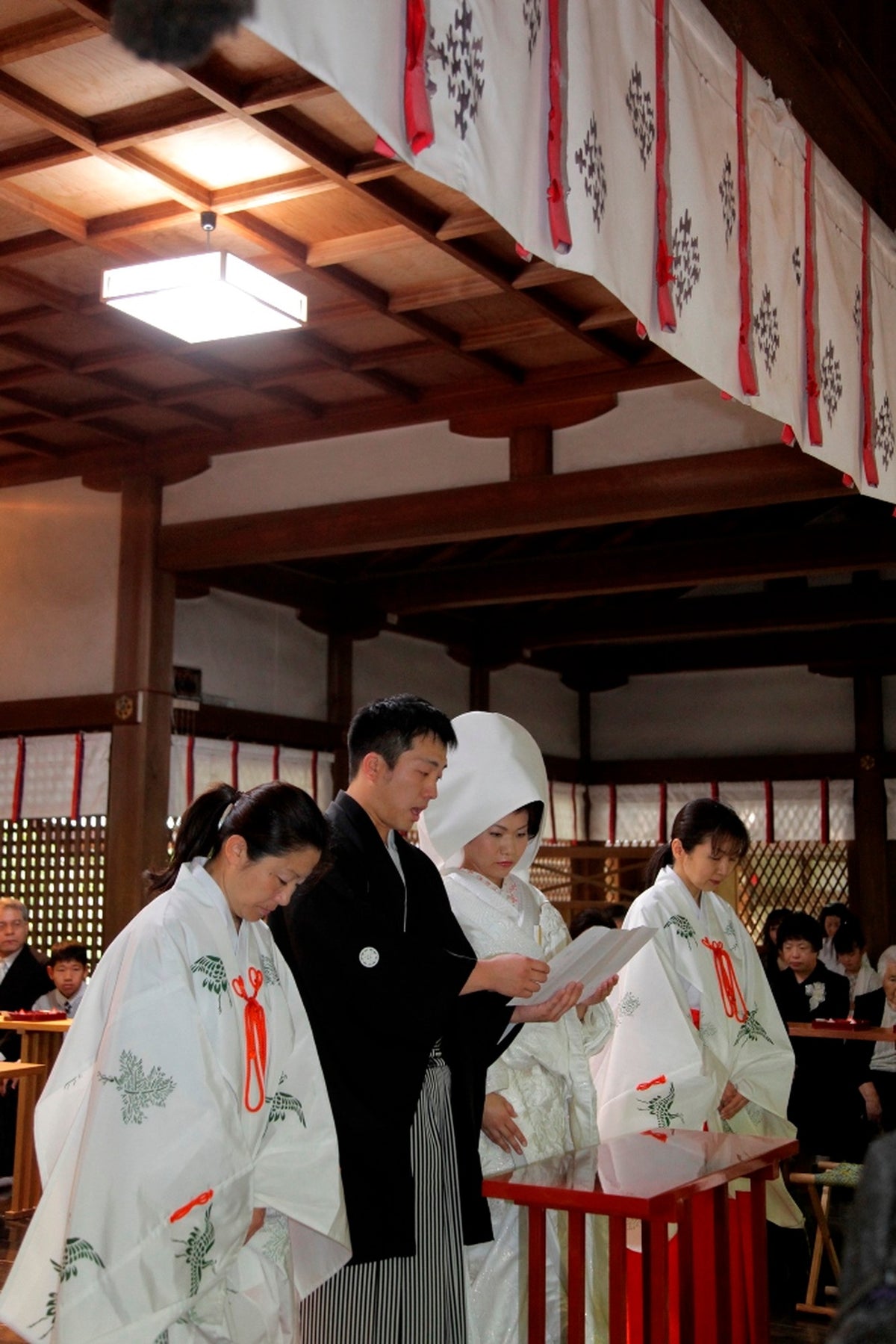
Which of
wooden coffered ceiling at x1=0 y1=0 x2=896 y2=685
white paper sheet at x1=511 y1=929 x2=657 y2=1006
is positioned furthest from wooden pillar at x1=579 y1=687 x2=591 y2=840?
white paper sheet at x1=511 y1=929 x2=657 y2=1006

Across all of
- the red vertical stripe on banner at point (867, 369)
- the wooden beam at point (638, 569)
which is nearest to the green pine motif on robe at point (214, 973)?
the red vertical stripe on banner at point (867, 369)

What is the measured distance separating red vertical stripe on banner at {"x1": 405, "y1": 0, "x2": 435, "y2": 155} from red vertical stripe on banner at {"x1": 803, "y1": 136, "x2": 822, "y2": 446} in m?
1.71

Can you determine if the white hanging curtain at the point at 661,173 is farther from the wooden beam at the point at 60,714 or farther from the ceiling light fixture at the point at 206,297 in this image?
the wooden beam at the point at 60,714

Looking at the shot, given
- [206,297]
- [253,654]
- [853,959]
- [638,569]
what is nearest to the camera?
[206,297]

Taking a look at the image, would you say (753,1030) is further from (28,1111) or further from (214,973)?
(28,1111)

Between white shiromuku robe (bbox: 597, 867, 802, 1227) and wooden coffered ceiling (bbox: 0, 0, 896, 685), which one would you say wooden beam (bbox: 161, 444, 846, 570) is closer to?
wooden coffered ceiling (bbox: 0, 0, 896, 685)

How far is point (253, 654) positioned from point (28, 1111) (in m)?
4.13

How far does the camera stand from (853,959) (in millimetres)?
8695

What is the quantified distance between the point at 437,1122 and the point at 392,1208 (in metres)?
0.20

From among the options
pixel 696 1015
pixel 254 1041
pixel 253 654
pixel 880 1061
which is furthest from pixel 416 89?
pixel 253 654

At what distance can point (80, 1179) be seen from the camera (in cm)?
227

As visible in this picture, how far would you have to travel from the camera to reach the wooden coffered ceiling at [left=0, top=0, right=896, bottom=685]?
4.05 metres

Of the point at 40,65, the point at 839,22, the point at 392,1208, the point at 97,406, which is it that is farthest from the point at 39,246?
the point at 392,1208

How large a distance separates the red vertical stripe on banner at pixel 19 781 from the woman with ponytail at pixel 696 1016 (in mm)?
5038
